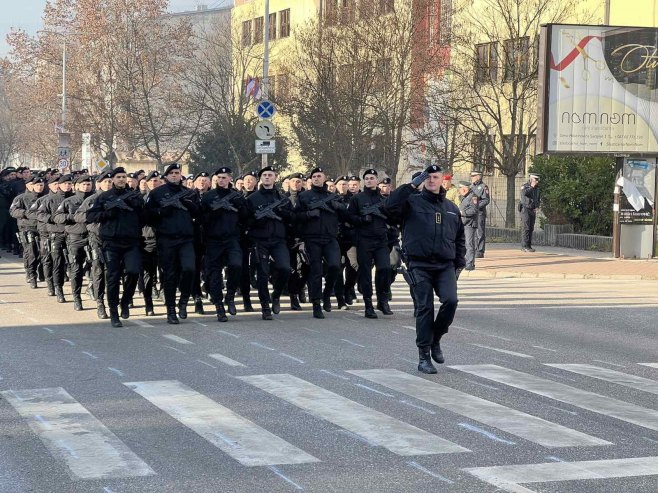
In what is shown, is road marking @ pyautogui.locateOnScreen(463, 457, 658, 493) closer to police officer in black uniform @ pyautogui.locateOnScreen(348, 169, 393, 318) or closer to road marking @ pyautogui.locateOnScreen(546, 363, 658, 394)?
road marking @ pyautogui.locateOnScreen(546, 363, 658, 394)

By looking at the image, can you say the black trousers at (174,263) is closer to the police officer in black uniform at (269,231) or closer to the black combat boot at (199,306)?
the police officer in black uniform at (269,231)

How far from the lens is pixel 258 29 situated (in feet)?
190

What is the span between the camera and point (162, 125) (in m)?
56.4

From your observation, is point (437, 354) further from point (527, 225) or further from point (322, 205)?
point (527, 225)

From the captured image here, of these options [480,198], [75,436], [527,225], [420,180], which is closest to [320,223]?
[420,180]

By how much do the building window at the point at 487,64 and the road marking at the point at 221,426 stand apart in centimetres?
3015

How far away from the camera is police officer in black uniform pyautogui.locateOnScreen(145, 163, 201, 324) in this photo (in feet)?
50.2

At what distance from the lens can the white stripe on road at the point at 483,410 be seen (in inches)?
327

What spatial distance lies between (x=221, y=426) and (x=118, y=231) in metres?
6.93

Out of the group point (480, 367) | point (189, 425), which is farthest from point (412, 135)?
point (189, 425)

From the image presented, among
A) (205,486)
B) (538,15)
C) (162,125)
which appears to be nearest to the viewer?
(205,486)

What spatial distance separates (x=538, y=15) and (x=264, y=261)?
24.8 m

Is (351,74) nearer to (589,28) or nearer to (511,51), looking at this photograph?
(511,51)

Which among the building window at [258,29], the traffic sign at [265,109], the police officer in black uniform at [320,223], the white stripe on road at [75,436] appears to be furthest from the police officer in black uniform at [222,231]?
the building window at [258,29]
